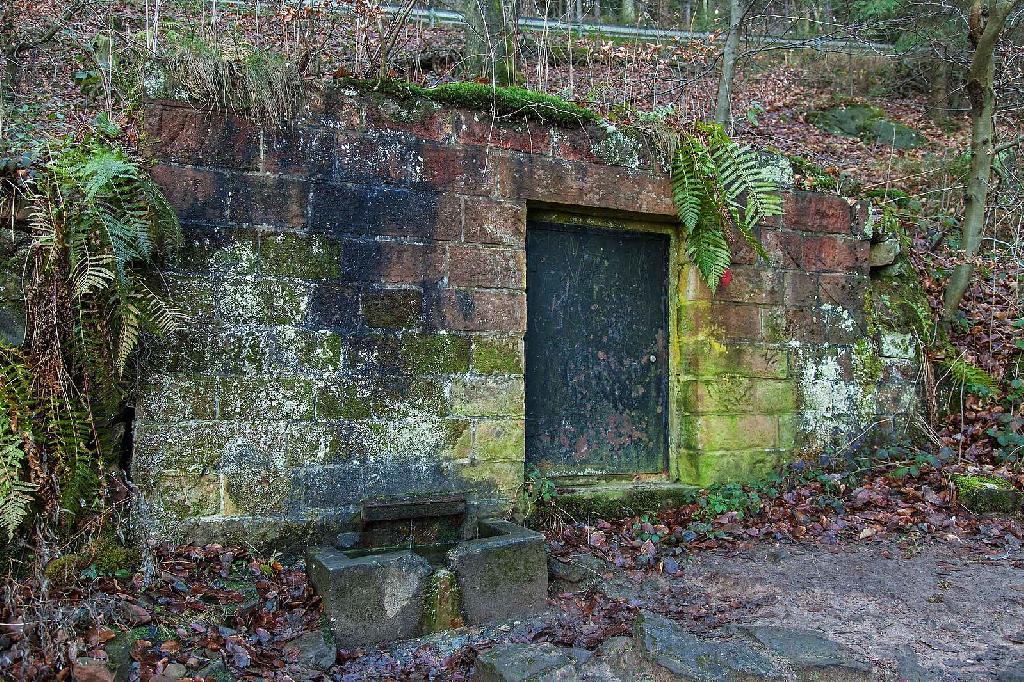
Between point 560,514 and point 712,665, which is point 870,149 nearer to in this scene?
point 560,514

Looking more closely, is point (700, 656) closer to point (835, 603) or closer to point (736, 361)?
point (835, 603)

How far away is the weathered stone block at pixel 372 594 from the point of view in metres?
3.04

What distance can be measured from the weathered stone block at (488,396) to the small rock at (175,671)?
1.79m

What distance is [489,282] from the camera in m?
4.10

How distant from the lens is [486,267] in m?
4.09

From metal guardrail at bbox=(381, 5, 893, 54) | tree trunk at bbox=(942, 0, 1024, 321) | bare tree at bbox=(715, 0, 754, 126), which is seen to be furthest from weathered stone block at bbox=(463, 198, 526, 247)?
bare tree at bbox=(715, 0, 754, 126)

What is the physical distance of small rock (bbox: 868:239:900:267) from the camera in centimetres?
522

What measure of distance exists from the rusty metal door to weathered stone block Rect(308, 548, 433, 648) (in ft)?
4.89

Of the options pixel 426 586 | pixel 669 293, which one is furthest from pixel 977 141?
pixel 426 586

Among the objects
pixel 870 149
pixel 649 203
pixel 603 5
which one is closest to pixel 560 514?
pixel 649 203

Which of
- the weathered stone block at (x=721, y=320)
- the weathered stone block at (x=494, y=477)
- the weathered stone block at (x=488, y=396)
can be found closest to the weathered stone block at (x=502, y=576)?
the weathered stone block at (x=494, y=477)

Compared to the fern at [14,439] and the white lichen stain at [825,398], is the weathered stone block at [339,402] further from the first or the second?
the white lichen stain at [825,398]

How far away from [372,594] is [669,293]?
109 inches

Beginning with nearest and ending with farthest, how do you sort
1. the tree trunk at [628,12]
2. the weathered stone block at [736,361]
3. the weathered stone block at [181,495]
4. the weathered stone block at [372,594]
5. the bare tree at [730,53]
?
the weathered stone block at [372,594], the weathered stone block at [181,495], the weathered stone block at [736,361], the bare tree at [730,53], the tree trunk at [628,12]
